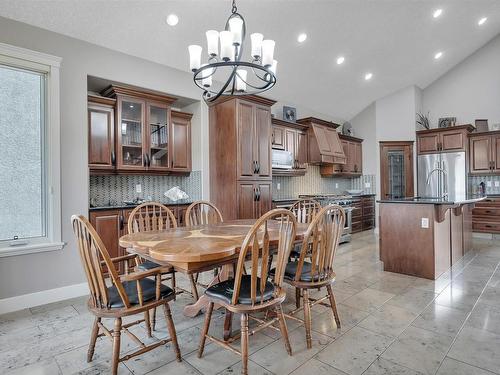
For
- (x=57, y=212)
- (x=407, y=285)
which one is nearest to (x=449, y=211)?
(x=407, y=285)

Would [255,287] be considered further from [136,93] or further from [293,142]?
[293,142]

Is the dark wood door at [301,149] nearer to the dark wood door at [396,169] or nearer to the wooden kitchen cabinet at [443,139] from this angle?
the dark wood door at [396,169]

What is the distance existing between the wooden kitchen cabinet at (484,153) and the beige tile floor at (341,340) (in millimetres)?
3940

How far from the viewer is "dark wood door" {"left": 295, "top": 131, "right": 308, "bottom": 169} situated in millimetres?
6099

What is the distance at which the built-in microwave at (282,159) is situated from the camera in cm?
547

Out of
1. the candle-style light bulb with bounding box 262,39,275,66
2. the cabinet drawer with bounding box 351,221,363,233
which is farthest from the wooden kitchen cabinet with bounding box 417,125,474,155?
the candle-style light bulb with bounding box 262,39,275,66

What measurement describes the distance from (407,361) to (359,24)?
4.78 m

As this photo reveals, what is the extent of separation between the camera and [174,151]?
443cm

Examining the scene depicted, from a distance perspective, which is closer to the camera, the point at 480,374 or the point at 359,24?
the point at 480,374

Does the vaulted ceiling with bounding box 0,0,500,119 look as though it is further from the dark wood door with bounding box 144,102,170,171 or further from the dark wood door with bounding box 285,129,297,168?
the dark wood door with bounding box 285,129,297,168

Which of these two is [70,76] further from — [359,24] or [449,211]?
[449,211]

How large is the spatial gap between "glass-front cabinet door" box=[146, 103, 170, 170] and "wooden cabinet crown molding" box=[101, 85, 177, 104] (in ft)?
0.30

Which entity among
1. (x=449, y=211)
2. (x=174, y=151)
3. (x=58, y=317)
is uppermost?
(x=174, y=151)

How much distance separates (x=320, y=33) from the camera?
465cm
